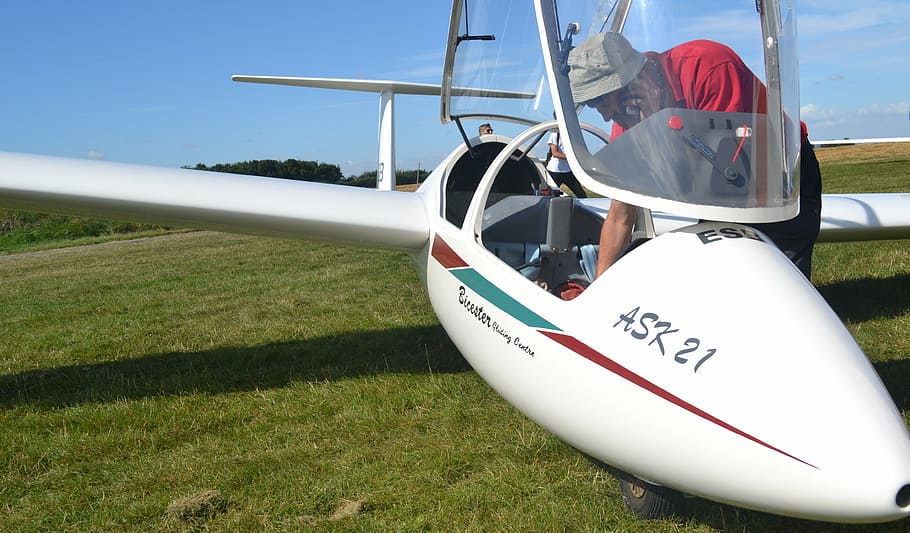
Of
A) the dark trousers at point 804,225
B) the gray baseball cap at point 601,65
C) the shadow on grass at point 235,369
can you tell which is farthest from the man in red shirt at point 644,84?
the shadow on grass at point 235,369

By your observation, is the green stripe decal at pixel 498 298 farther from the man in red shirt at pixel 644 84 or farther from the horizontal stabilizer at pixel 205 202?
the horizontal stabilizer at pixel 205 202

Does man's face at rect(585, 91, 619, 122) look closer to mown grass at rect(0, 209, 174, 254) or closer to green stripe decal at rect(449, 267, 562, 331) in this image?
green stripe decal at rect(449, 267, 562, 331)

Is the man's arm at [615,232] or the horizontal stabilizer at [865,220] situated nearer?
the man's arm at [615,232]

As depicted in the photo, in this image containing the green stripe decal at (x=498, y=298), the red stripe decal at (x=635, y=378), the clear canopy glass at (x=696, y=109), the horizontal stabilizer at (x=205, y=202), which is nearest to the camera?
the red stripe decal at (x=635, y=378)

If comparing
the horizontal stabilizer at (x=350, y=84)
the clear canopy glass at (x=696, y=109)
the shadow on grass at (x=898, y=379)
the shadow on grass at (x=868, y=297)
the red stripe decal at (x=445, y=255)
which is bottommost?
the shadow on grass at (x=898, y=379)

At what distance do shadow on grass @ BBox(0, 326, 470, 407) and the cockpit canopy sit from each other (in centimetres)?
304

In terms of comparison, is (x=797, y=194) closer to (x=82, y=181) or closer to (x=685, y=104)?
(x=685, y=104)

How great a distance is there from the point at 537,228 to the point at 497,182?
0.71 metres

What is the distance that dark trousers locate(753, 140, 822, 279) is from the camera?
4.23 metres

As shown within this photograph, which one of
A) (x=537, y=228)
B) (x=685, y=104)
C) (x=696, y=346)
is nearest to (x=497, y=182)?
(x=537, y=228)

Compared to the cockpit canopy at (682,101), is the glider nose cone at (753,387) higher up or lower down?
lower down

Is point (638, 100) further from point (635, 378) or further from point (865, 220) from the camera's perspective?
point (865, 220)

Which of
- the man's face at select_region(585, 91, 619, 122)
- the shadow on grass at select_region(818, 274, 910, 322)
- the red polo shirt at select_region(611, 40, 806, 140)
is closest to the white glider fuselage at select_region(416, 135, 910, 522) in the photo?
the red polo shirt at select_region(611, 40, 806, 140)

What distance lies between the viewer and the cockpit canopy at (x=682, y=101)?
9.69 feet
